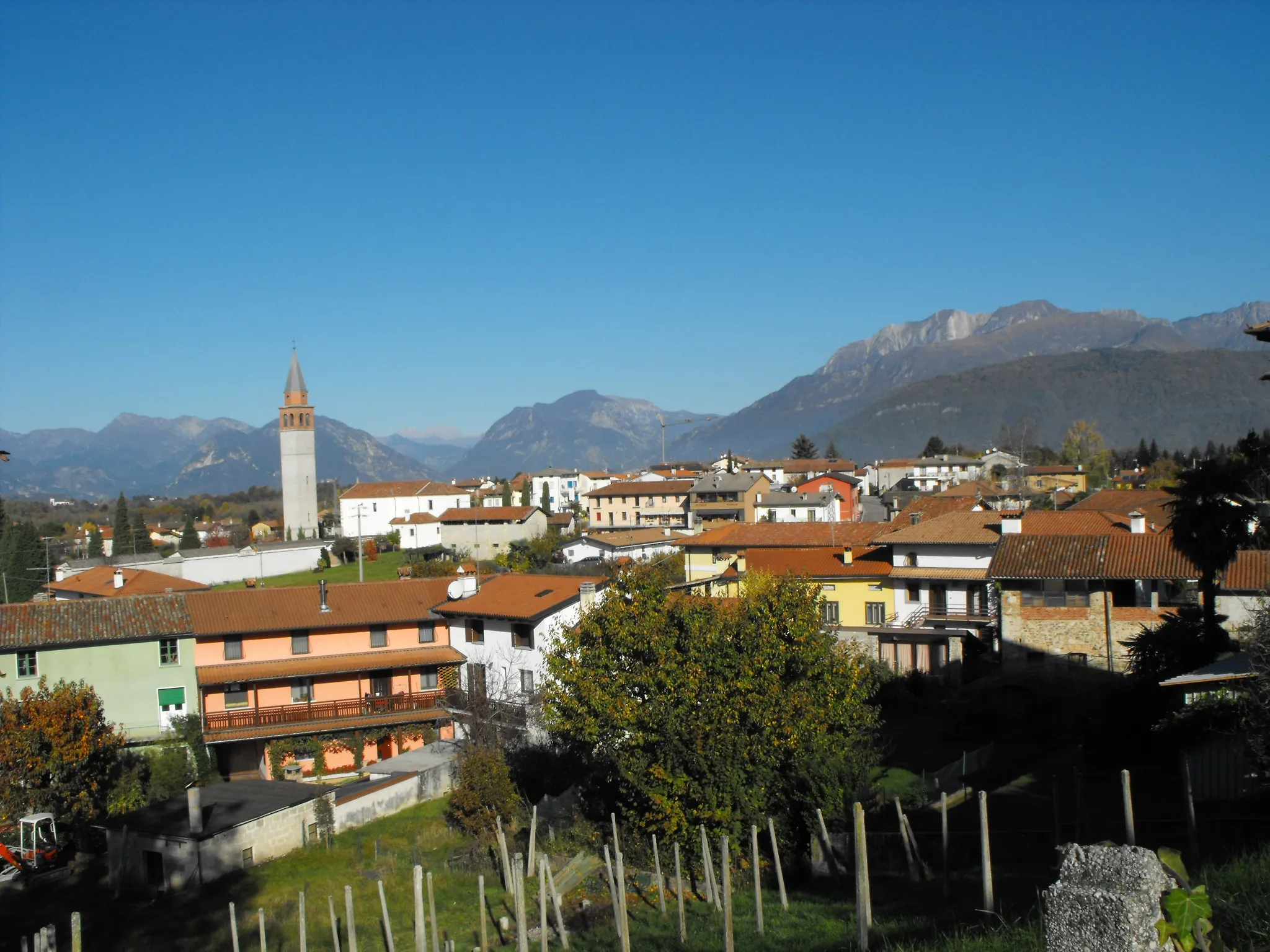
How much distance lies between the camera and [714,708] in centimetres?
1888

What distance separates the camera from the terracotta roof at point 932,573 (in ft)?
129

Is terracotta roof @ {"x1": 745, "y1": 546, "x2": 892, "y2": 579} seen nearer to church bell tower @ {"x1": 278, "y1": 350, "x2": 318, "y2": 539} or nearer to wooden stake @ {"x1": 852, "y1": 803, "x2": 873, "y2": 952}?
wooden stake @ {"x1": 852, "y1": 803, "x2": 873, "y2": 952}

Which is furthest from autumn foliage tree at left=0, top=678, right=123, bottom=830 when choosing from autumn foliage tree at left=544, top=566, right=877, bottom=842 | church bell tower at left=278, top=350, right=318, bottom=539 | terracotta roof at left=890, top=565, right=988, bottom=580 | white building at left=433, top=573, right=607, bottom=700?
church bell tower at left=278, top=350, right=318, bottom=539

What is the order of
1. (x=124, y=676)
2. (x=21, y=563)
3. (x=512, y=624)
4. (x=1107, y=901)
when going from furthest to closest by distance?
(x=21, y=563)
(x=512, y=624)
(x=124, y=676)
(x=1107, y=901)

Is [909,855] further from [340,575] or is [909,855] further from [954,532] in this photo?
[340,575]

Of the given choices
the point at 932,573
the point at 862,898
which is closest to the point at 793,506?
the point at 932,573

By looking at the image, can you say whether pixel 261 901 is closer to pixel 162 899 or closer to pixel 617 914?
pixel 162 899

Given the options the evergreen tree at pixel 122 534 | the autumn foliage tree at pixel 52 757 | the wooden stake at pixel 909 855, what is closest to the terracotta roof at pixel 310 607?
the autumn foliage tree at pixel 52 757

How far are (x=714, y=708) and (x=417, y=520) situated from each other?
275ft

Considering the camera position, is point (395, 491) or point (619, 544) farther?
point (395, 491)

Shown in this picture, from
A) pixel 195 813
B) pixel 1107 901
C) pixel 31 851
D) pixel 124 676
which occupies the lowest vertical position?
pixel 31 851

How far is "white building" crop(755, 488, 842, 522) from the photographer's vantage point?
82.1 metres

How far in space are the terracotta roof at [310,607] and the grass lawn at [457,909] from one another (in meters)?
11.4

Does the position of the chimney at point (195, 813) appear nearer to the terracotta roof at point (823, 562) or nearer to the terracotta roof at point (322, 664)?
the terracotta roof at point (322, 664)
